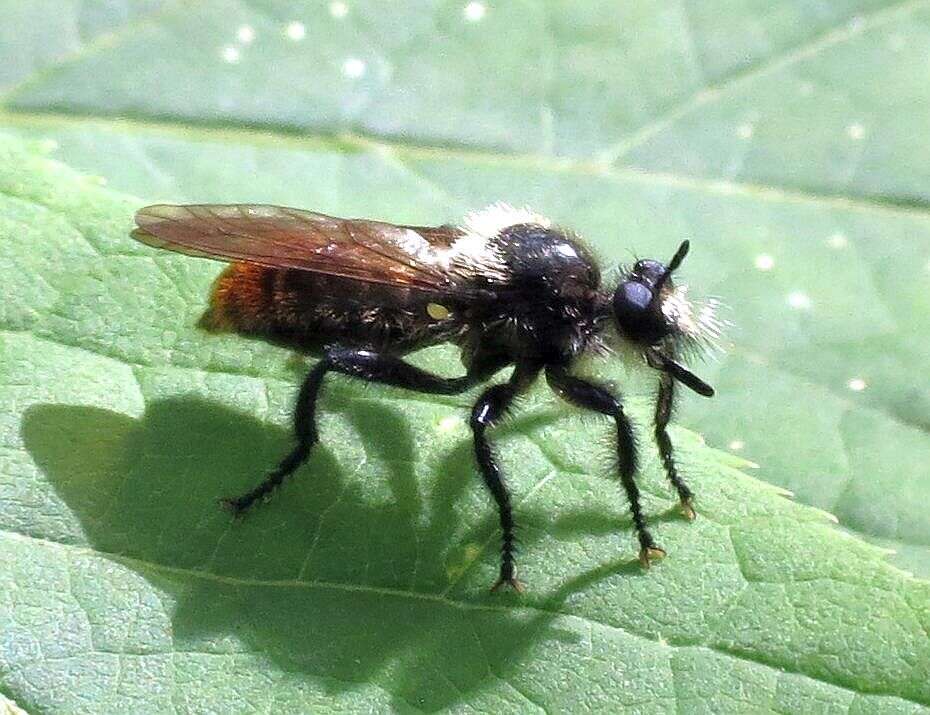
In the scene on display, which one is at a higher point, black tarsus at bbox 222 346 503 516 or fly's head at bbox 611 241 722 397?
fly's head at bbox 611 241 722 397

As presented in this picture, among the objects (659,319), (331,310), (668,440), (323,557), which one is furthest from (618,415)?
(323,557)

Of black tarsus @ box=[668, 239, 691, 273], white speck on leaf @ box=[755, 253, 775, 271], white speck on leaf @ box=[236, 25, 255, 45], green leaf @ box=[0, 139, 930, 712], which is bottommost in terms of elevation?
green leaf @ box=[0, 139, 930, 712]

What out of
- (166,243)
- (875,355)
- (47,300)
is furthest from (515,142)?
(47,300)

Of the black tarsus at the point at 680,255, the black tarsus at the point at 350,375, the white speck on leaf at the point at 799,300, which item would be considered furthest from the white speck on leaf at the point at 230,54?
the white speck on leaf at the point at 799,300

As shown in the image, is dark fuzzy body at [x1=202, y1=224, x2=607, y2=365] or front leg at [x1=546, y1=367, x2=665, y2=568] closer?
front leg at [x1=546, y1=367, x2=665, y2=568]

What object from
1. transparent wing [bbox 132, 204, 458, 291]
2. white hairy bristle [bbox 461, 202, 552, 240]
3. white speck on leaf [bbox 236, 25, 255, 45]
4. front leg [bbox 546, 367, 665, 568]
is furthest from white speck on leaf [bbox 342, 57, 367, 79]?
front leg [bbox 546, 367, 665, 568]

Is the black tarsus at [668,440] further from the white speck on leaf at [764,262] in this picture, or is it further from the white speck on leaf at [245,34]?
the white speck on leaf at [245,34]

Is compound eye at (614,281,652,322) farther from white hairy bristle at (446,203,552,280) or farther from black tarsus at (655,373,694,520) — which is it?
white hairy bristle at (446,203,552,280)
